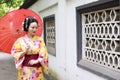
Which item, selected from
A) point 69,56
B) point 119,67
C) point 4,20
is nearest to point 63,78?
point 69,56

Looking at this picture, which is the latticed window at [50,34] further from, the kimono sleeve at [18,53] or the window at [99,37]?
the kimono sleeve at [18,53]

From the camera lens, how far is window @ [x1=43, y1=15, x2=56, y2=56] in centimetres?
916

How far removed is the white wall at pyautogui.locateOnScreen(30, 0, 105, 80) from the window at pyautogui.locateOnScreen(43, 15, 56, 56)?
2.03 ft

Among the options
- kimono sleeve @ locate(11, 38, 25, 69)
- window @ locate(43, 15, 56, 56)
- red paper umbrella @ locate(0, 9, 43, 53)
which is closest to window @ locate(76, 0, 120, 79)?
red paper umbrella @ locate(0, 9, 43, 53)

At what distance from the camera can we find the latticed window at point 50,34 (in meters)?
9.23

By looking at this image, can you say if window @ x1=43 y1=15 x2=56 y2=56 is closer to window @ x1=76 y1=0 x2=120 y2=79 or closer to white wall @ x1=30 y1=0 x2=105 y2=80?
white wall @ x1=30 y1=0 x2=105 y2=80

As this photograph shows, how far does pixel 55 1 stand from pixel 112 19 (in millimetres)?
3660

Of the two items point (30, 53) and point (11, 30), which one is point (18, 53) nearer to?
point (30, 53)

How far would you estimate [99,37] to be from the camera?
5117 millimetres

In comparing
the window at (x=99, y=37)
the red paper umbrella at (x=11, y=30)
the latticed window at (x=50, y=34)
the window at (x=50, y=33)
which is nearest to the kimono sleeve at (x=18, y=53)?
the red paper umbrella at (x=11, y=30)

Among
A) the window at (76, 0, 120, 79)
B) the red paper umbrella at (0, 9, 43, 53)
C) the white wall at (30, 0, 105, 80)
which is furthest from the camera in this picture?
the white wall at (30, 0, 105, 80)

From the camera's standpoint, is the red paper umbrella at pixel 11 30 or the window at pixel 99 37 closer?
the window at pixel 99 37

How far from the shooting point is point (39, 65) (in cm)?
479

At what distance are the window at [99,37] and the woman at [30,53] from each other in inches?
38.7
